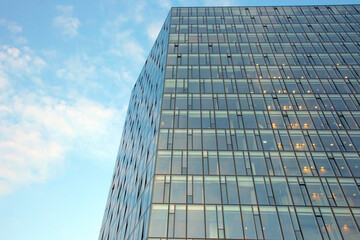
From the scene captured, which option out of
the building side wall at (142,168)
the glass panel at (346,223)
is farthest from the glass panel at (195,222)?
the glass panel at (346,223)

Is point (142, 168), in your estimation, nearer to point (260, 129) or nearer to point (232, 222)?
point (232, 222)

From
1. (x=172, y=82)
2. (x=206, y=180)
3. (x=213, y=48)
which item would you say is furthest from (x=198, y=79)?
(x=206, y=180)

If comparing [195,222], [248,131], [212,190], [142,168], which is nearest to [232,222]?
[195,222]

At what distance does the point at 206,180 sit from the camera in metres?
28.8

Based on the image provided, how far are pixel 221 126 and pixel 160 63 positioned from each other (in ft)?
57.1

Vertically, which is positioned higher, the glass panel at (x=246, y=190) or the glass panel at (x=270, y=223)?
the glass panel at (x=246, y=190)

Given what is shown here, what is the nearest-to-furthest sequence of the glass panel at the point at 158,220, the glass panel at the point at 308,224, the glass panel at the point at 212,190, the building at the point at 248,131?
the glass panel at the point at 308,224, the glass panel at the point at 158,220, the building at the point at 248,131, the glass panel at the point at 212,190

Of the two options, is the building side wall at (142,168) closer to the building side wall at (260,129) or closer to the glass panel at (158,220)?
the glass panel at (158,220)

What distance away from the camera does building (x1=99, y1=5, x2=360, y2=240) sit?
2586 centimetres

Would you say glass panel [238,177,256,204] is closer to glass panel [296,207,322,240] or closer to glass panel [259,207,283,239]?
glass panel [259,207,283,239]

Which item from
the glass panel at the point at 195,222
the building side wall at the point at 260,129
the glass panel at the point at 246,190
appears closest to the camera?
the glass panel at the point at 195,222

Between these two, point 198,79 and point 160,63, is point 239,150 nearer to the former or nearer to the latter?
point 198,79

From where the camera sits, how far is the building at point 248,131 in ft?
84.8

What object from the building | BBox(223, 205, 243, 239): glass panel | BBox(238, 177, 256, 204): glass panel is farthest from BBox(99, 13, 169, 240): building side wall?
BBox(238, 177, 256, 204): glass panel
